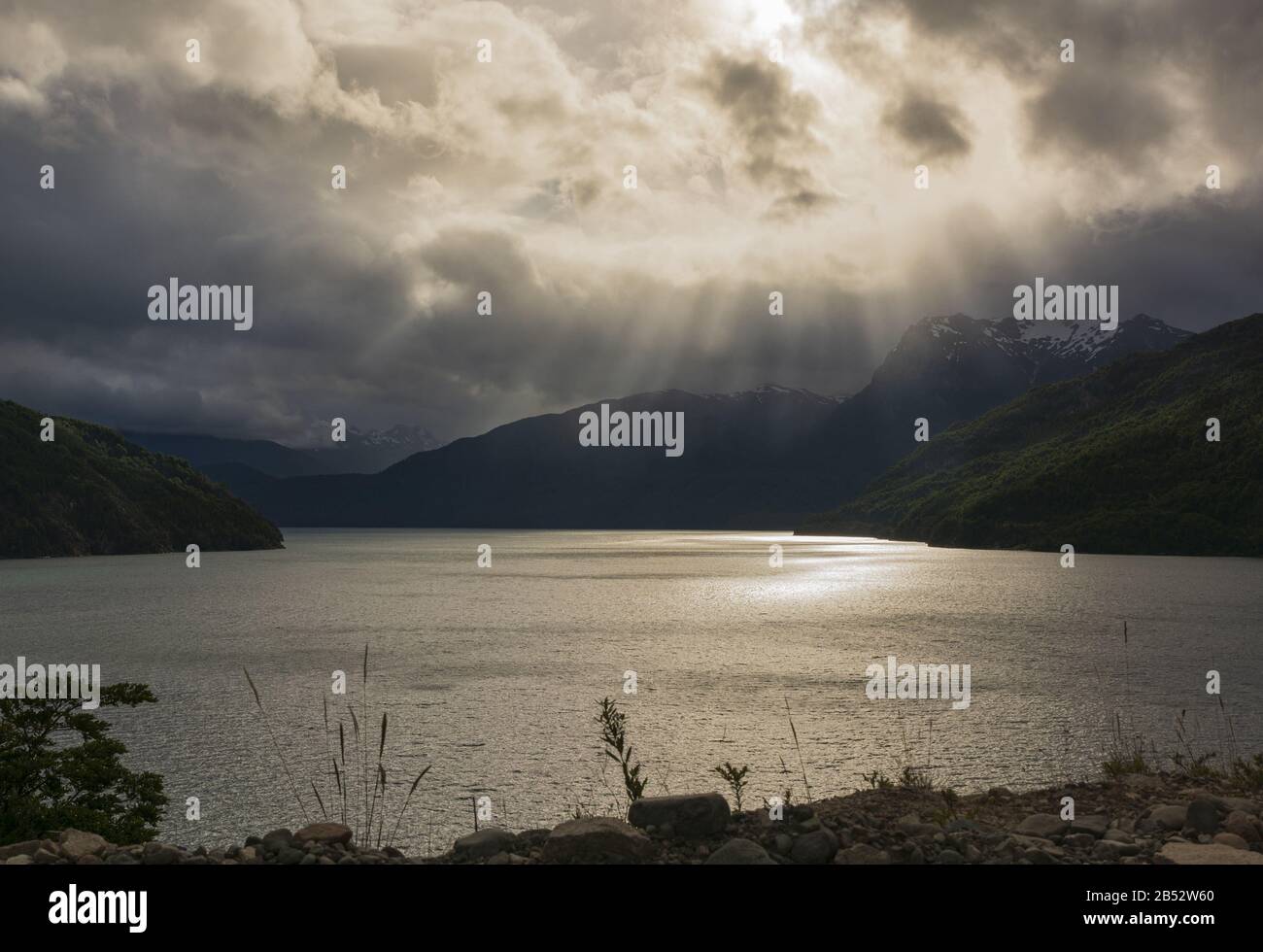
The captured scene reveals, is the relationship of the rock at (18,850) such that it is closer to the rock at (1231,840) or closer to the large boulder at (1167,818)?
the rock at (1231,840)

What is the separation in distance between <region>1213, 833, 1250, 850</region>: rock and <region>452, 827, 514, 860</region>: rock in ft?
37.6

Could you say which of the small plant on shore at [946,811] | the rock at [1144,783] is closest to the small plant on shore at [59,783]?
the small plant on shore at [946,811]

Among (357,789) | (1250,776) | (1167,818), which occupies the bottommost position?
(357,789)

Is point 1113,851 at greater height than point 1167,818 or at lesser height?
greater

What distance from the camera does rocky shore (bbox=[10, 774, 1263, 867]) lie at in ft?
41.8

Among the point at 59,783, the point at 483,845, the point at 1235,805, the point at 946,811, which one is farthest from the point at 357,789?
the point at 1235,805

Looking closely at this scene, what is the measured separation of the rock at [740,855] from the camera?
494 inches

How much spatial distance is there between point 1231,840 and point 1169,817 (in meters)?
2.24

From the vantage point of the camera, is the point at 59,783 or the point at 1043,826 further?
the point at 59,783

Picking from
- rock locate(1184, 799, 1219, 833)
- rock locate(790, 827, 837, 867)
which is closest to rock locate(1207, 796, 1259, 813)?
rock locate(1184, 799, 1219, 833)

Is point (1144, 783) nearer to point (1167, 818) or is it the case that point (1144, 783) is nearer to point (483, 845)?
point (1167, 818)

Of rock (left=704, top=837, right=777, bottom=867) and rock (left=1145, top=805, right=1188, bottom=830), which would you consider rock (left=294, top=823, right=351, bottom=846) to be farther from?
rock (left=1145, top=805, right=1188, bottom=830)

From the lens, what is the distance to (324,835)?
14484mm

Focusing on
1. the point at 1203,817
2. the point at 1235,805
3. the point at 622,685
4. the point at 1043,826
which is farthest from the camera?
the point at 622,685
